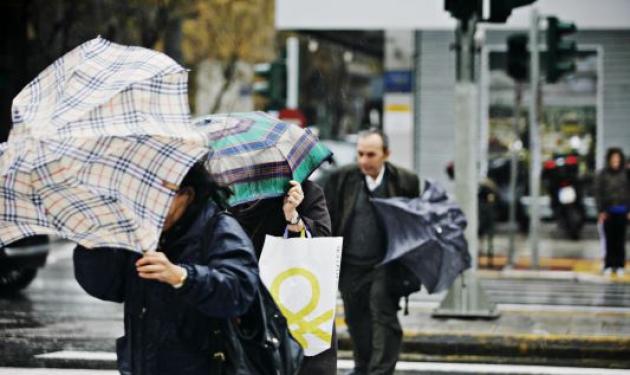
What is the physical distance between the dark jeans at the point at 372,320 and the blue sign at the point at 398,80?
17.8m

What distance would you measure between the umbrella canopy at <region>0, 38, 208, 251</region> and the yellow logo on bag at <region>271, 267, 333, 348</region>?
4.89 feet

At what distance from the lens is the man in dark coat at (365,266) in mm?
8117

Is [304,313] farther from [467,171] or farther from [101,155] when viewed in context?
[467,171]

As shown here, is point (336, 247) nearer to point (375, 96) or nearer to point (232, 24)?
point (375, 96)

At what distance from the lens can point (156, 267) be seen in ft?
13.0

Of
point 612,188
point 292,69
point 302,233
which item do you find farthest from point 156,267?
point 292,69

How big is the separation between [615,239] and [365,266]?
30.4ft

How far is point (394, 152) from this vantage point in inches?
1008

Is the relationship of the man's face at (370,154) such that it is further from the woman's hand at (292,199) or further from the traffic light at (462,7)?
the traffic light at (462,7)

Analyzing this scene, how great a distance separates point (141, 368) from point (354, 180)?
4.09 m

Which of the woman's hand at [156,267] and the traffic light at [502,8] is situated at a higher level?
the traffic light at [502,8]

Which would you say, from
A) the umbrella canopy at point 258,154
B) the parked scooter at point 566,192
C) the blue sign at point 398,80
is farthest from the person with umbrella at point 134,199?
the blue sign at point 398,80

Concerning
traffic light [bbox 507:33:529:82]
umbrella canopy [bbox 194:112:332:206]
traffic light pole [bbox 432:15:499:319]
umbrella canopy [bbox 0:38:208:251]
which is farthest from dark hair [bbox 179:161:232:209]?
traffic light [bbox 507:33:529:82]

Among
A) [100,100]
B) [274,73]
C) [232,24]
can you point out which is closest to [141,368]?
[100,100]
